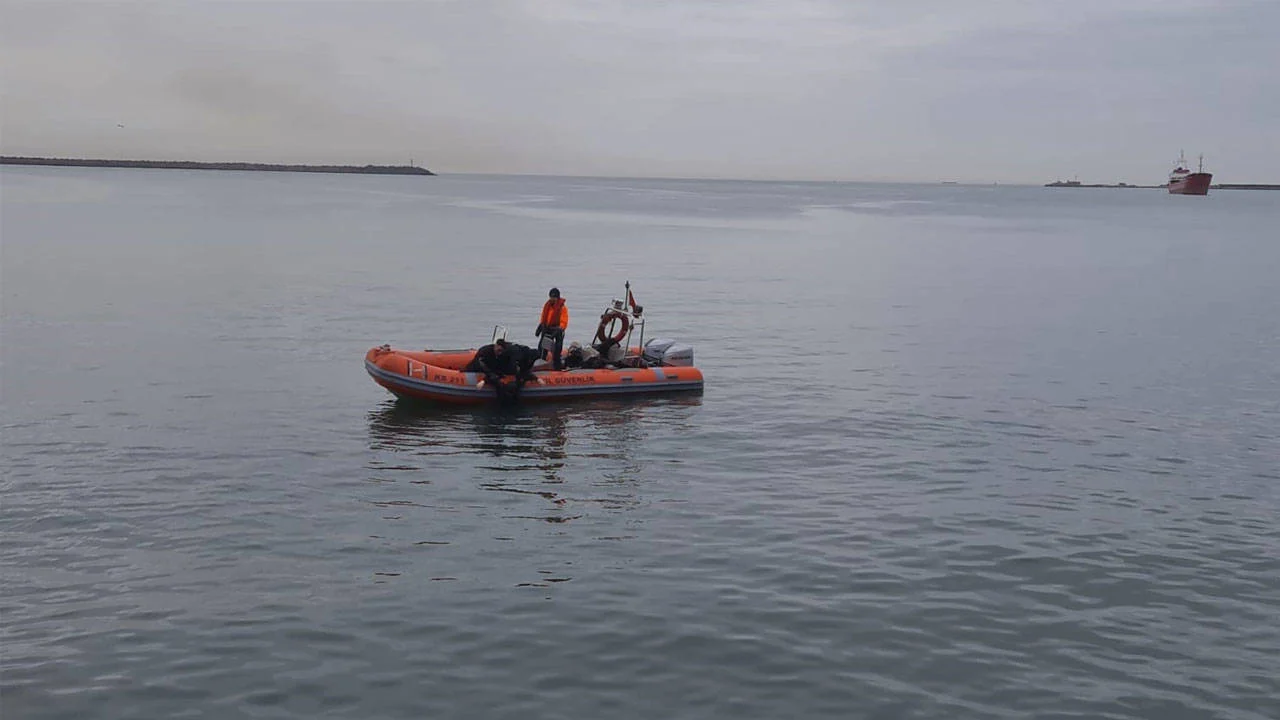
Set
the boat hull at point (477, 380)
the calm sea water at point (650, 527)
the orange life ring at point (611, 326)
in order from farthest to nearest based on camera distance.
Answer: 1. the orange life ring at point (611, 326)
2. the boat hull at point (477, 380)
3. the calm sea water at point (650, 527)

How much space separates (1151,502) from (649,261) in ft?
134

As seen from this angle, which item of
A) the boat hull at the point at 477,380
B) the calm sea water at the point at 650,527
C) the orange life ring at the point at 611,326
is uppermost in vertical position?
the orange life ring at the point at 611,326

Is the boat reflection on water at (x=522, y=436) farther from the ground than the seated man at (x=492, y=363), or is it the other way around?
the seated man at (x=492, y=363)

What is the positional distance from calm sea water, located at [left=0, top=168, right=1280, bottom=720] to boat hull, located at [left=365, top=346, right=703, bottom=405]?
16.5 inches

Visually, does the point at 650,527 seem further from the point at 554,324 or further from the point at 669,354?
Answer: the point at 669,354

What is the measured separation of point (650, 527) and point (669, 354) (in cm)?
967

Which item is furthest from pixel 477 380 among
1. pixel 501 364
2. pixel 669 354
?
pixel 669 354

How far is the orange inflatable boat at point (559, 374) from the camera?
68.9 feet

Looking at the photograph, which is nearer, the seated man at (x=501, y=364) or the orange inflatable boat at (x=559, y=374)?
the orange inflatable boat at (x=559, y=374)

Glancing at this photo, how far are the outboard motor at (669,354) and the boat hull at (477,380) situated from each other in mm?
689

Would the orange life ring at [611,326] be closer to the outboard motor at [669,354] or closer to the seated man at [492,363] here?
the outboard motor at [669,354]

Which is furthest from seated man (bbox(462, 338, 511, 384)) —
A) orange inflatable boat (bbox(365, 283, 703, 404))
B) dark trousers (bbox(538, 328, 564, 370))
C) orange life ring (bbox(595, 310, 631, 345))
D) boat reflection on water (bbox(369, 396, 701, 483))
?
orange life ring (bbox(595, 310, 631, 345))

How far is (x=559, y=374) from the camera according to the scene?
72.6 ft

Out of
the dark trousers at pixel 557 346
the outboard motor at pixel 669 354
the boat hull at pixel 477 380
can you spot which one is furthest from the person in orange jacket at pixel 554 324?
the outboard motor at pixel 669 354
